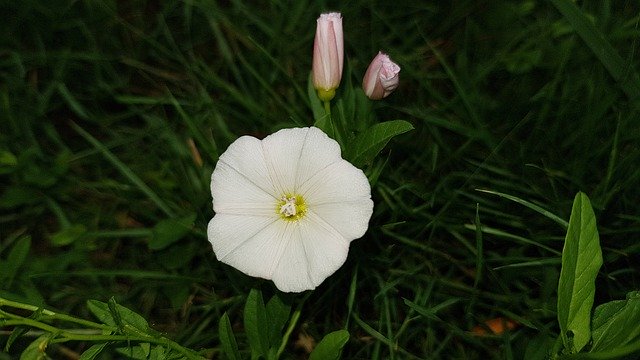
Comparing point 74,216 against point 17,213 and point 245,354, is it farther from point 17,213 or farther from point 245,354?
point 245,354

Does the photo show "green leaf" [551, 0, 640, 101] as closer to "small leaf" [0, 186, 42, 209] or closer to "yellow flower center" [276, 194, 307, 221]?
"yellow flower center" [276, 194, 307, 221]

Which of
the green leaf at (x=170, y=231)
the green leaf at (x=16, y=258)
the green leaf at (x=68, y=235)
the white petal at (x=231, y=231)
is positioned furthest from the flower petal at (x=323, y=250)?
the green leaf at (x=68, y=235)

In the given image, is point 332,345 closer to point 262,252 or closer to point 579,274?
point 262,252

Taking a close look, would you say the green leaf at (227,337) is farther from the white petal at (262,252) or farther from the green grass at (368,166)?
the green grass at (368,166)

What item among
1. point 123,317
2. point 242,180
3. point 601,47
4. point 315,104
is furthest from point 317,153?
point 601,47

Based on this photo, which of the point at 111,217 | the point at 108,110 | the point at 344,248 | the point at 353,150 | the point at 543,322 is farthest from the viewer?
the point at 108,110

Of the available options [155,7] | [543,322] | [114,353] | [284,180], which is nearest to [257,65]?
[155,7]
